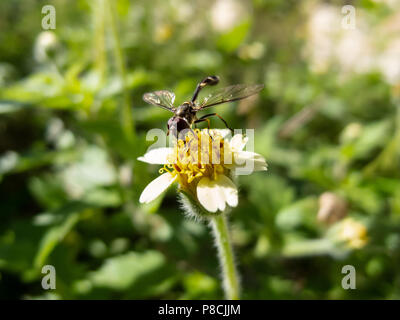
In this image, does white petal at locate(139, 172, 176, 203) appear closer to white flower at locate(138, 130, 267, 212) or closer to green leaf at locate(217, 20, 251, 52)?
white flower at locate(138, 130, 267, 212)

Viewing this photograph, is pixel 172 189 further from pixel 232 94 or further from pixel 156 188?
pixel 232 94

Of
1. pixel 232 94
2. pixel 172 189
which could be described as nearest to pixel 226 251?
pixel 232 94

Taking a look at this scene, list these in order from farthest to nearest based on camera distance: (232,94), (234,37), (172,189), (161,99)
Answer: (234,37) < (172,189) < (161,99) < (232,94)

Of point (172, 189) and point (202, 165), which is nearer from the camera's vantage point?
point (202, 165)

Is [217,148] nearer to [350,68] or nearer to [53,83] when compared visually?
[53,83]

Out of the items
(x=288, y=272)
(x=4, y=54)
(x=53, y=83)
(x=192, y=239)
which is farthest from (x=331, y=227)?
(x=4, y=54)

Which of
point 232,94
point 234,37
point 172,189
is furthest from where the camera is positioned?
point 234,37

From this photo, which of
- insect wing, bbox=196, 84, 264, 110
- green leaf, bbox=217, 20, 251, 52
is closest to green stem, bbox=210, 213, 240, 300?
insect wing, bbox=196, 84, 264, 110

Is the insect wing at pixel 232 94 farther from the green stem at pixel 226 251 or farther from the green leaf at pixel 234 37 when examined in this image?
the green leaf at pixel 234 37
